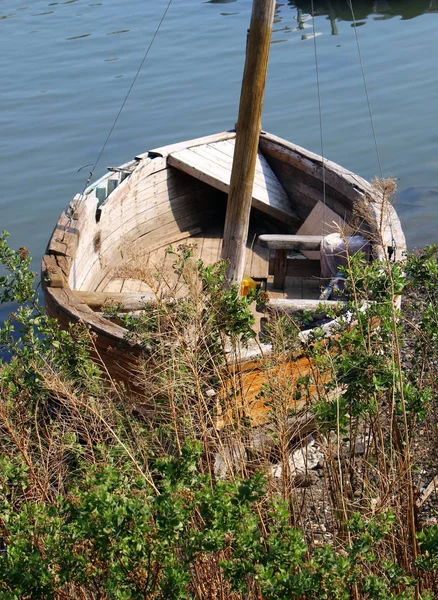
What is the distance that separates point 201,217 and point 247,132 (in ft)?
11.7

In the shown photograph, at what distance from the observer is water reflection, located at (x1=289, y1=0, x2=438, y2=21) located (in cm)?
1916

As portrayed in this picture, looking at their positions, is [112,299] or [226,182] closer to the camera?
[112,299]

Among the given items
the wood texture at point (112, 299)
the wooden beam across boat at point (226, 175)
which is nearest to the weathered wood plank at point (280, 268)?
the wooden beam across boat at point (226, 175)

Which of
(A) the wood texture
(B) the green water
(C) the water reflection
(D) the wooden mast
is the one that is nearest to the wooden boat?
(A) the wood texture

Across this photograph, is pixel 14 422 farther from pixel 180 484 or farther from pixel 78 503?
pixel 180 484

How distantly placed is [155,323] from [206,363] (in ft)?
1.20

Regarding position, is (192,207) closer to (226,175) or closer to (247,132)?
(226,175)

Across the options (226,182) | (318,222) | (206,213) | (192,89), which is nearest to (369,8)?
(192,89)

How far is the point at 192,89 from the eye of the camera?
1554 centimetres

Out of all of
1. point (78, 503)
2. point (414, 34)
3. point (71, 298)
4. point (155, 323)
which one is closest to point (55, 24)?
point (414, 34)

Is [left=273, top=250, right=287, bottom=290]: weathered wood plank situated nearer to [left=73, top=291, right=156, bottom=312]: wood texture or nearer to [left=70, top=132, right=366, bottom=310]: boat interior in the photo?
[left=70, top=132, right=366, bottom=310]: boat interior

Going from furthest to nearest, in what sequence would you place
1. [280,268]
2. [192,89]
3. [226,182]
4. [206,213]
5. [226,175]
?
[192,89]
[206,213]
[226,175]
[226,182]
[280,268]

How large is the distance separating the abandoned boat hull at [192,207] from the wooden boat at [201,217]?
0.4 inches

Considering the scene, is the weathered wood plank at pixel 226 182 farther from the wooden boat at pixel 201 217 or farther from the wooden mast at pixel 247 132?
the wooden mast at pixel 247 132
